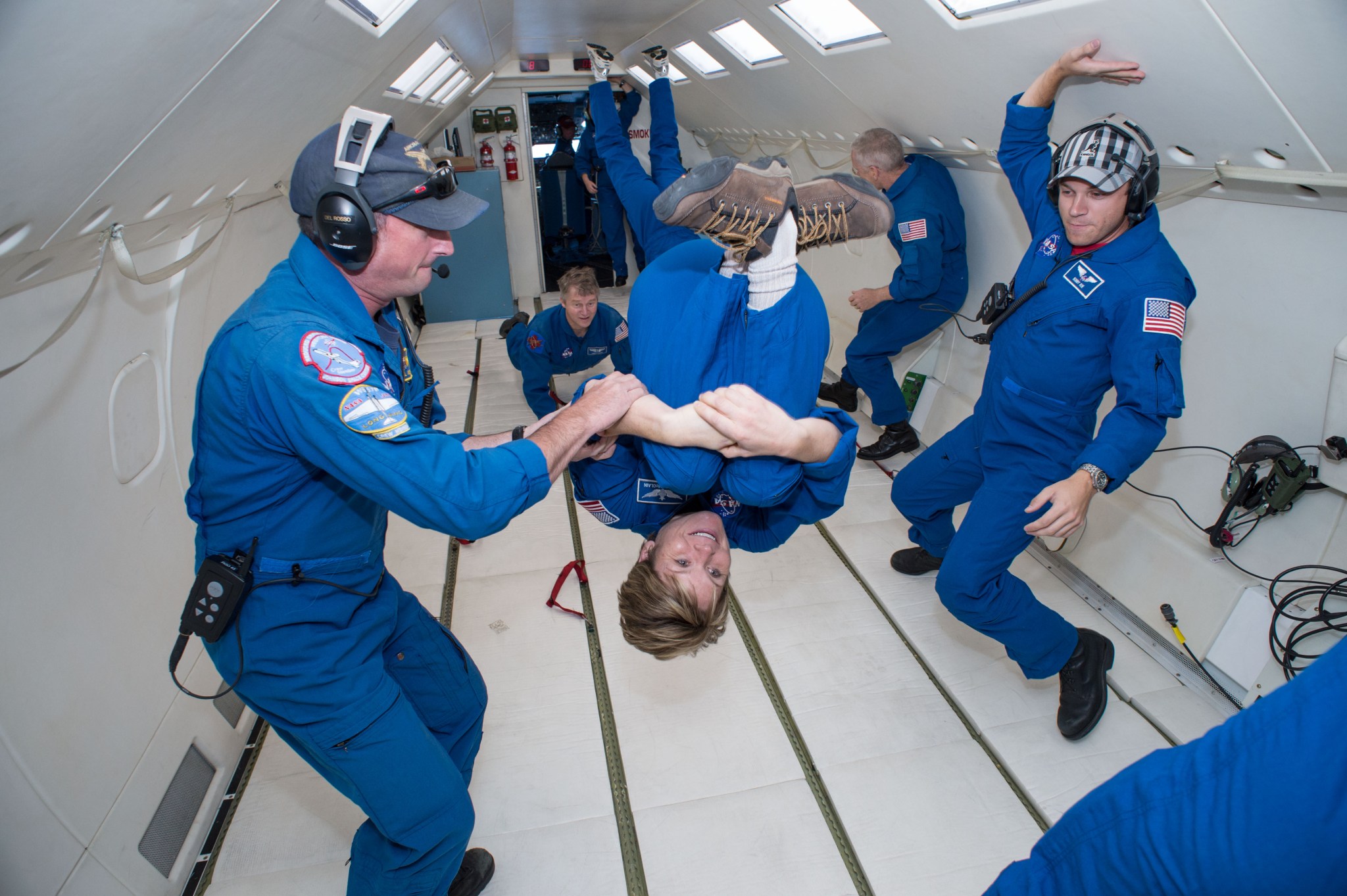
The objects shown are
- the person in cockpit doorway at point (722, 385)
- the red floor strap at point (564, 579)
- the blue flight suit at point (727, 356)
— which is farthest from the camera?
the red floor strap at point (564, 579)

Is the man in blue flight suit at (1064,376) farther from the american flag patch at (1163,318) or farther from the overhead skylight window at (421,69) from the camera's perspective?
the overhead skylight window at (421,69)

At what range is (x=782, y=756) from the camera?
8.19ft

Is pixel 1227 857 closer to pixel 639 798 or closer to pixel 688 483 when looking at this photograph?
pixel 688 483

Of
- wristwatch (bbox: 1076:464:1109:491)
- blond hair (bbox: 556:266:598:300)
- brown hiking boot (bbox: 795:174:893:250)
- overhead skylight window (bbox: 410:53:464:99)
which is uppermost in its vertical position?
overhead skylight window (bbox: 410:53:464:99)

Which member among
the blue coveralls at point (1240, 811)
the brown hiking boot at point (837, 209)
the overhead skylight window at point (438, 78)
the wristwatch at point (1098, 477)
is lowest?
the wristwatch at point (1098, 477)

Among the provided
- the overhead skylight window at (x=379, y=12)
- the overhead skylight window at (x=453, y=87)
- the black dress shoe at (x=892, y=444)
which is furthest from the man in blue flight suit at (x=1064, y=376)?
the overhead skylight window at (x=453, y=87)

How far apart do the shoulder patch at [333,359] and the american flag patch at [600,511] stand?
96cm

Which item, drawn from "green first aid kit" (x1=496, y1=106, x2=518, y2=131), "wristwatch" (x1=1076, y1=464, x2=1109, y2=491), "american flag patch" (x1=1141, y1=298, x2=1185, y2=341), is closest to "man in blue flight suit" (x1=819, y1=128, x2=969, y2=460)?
"american flag patch" (x1=1141, y1=298, x2=1185, y2=341)

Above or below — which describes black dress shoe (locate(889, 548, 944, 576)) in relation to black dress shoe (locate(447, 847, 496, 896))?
below

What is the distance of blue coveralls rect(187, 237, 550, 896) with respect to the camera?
1.38 metres

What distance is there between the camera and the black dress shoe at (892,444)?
436cm

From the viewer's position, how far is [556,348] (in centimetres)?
463

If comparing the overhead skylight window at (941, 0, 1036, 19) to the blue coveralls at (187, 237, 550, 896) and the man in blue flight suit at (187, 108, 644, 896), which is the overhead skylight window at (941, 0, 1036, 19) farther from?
the blue coveralls at (187, 237, 550, 896)

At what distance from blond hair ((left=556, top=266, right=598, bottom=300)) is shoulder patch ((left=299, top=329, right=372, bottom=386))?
2.94 m
